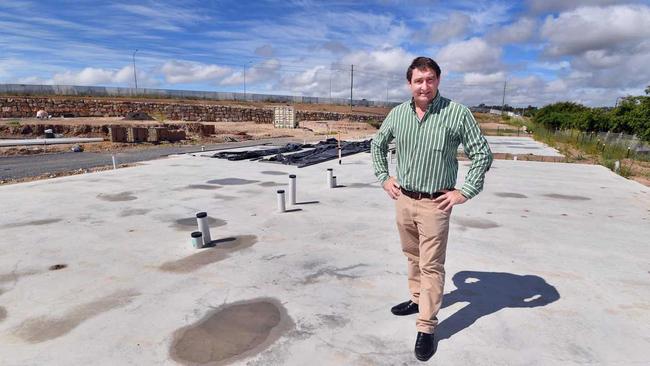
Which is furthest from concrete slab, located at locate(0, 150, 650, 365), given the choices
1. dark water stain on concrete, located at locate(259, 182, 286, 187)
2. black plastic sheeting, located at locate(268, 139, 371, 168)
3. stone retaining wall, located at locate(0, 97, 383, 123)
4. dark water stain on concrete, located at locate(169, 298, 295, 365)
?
stone retaining wall, located at locate(0, 97, 383, 123)

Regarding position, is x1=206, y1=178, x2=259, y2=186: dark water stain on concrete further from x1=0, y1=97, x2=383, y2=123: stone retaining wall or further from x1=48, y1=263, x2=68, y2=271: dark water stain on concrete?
x1=0, y1=97, x2=383, y2=123: stone retaining wall

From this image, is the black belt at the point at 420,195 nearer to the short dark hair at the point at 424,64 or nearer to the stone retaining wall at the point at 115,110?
the short dark hair at the point at 424,64

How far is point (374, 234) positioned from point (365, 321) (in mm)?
2598

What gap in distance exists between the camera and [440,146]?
265cm

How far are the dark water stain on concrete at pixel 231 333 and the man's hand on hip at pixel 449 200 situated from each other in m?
1.75

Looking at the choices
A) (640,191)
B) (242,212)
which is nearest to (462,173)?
(640,191)

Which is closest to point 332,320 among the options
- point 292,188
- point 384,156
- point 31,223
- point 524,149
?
point 384,156

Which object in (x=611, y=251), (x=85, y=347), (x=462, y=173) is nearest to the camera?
(x=85, y=347)

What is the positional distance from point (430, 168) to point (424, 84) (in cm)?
61

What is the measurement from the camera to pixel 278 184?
390 inches

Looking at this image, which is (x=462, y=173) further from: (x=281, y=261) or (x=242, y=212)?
(x=281, y=261)

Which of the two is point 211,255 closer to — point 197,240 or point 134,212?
point 197,240

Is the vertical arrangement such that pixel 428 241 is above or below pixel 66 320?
above

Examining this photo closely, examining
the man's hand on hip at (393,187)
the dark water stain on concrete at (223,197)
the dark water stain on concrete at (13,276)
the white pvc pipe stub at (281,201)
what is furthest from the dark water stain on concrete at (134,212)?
the man's hand on hip at (393,187)
